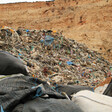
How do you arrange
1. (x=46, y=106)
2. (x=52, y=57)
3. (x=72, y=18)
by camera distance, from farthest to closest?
1. (x=72, y=18)
2. (x=52, y=57)
3. (x=46, y=106)

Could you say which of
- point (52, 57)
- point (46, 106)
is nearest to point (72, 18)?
point (52, 57)

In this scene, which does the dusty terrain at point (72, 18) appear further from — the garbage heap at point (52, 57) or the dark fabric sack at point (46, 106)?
the dark fabric sack at point (46, 106)

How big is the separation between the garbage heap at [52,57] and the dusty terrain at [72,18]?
414 cm

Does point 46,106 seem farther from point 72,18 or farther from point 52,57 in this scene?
point 72,18

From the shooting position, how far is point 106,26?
12.0 m

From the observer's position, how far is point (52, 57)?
530 centimetres

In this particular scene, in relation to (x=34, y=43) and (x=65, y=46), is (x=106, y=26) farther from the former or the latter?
(x=34, y=43)

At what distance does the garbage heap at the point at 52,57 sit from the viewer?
167 inches


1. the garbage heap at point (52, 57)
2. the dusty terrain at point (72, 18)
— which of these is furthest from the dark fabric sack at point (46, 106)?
the dusty terrain at point (72, 18)

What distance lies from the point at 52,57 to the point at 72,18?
867 cm

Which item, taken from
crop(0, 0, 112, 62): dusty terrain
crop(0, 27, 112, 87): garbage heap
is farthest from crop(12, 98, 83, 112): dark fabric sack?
crop(0, 0, 112, 62): dusty terrain

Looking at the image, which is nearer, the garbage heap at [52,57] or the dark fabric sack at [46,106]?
the dark fabric sack at [46,106]

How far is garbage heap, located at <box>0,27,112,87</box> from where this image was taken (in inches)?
167

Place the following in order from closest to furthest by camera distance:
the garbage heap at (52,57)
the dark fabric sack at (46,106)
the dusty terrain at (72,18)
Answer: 1. the dark fabric sack at (46,106)
2. the garbage heap at (52,57)
3. the dusty terrain at (72,18)
